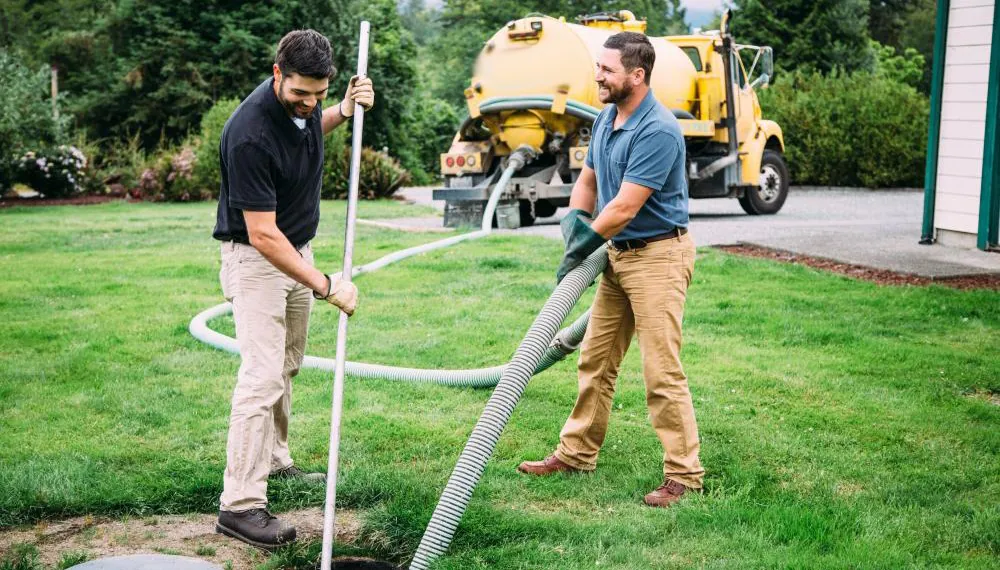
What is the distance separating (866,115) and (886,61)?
810 inches

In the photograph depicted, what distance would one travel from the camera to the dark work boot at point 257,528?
3.95m

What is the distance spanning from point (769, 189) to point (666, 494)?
1302 centimetres

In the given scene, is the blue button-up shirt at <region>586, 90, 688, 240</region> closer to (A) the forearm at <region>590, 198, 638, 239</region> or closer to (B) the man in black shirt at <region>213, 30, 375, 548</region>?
(A) the forearm at <region>590, 198, 638, 239</region>

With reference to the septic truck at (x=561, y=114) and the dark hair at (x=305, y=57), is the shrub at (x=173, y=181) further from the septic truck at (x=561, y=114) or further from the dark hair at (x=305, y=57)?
the dark hair at (x=305, y=57)

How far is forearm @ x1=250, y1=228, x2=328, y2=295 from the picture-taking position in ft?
12.3

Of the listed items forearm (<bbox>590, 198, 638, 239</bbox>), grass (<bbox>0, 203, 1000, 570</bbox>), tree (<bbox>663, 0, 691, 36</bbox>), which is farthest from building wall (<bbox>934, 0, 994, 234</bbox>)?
tree (<bbox>663, 0, 691, 36</bbox>)

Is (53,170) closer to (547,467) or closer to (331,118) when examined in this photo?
(331,118)

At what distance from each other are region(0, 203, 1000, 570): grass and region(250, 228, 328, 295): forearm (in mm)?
1034

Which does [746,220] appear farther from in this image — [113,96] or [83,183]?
[113,96]

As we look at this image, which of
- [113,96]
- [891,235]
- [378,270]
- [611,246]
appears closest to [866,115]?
[891,235]

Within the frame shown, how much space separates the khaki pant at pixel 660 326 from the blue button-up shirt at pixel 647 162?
4.1 inches

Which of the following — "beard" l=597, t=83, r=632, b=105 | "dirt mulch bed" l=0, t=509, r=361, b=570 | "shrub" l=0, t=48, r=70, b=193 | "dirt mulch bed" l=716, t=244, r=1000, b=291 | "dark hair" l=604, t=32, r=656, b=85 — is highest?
"shrub" l=0, t=48, r=70, b=193

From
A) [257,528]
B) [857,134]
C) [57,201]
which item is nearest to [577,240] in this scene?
[257,528]

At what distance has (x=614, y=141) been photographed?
441 centimetres
